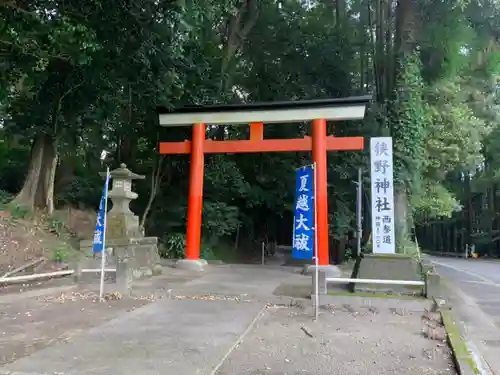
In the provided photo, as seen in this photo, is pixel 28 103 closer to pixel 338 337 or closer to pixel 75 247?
pixel 75 247

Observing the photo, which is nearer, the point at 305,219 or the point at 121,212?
the point at 305,219

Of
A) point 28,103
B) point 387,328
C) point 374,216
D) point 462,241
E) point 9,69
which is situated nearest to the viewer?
point 387,328

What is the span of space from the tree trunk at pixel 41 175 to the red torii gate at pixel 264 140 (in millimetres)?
3265

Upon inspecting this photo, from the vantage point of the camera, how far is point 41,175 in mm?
13133

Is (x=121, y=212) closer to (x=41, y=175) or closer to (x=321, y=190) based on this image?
(x=41, y=175)

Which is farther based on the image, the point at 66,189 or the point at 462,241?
the point at 462,241

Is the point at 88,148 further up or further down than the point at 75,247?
further up

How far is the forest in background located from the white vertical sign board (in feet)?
15.5

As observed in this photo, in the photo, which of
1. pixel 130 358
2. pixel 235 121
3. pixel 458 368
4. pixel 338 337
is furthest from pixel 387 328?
pixel 235 121

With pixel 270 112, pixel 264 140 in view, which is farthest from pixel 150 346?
pixel 270 112

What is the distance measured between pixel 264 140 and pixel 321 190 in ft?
7.15

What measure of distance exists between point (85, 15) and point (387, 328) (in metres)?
8.09

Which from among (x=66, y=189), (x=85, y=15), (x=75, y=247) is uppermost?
(x=85, y=15)

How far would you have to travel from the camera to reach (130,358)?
4.39 m
